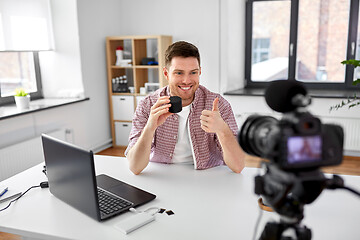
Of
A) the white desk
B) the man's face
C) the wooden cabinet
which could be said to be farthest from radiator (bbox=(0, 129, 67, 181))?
the man's face

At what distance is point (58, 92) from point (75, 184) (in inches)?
121

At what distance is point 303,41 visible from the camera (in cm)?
441

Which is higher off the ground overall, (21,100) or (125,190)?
(21,100)

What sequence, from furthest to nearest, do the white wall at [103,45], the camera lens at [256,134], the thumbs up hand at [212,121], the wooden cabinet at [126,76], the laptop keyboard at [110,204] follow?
the wooden cabinet at [126,76] < the white wall at [103,45] < the thumbs up hand at [212,121] < the laptop keyboard at [110,204] < the camera lens at [256,134]

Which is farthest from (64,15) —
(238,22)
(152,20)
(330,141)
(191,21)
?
(330,141)

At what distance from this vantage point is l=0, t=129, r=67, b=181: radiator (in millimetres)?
3133

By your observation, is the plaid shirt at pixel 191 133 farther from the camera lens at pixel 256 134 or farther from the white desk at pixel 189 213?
the camera lens at pixel 256 134

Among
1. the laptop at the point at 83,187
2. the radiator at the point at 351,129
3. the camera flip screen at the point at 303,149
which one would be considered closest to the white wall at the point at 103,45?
the radiator at the point at 351,129

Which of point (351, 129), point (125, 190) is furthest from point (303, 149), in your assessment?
point (351, 129)

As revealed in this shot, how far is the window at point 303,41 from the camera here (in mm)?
4207

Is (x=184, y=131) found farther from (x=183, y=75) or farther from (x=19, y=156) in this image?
(x=19, y=156)

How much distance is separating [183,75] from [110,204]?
2.55 feet

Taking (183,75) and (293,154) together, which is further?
(183,75)

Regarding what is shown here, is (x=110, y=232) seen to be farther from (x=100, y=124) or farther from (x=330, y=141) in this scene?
(x=100, y=124)
